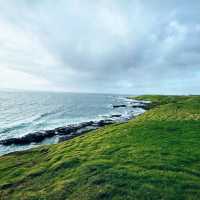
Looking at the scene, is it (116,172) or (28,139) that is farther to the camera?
(28,139)

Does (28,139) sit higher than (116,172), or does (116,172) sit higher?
(116,172)

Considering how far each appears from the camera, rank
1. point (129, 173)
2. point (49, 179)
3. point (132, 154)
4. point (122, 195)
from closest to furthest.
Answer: point (122, 195) → point (129, 173) → point (49, 179) → point (132, 154)

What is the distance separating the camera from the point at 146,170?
19906 mm

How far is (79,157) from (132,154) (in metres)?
6.03

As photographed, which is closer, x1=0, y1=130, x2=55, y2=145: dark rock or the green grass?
the green grass

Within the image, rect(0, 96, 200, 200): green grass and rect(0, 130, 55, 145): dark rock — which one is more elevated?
rect(0, 96, 200, 200): green grass

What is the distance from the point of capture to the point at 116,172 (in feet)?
64.5

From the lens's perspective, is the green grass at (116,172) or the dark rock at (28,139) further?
the dark rock at (28,139)

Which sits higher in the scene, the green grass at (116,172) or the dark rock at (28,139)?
the green grass at (116,172)

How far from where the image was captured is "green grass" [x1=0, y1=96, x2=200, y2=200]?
54.9 ft

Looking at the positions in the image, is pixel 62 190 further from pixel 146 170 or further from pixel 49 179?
pixel 146 170

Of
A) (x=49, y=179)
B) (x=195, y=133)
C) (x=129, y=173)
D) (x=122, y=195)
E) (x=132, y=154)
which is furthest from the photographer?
(x=195, y=133)

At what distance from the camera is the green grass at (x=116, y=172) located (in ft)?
54.9

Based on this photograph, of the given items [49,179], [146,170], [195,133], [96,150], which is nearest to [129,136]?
[96,150]
